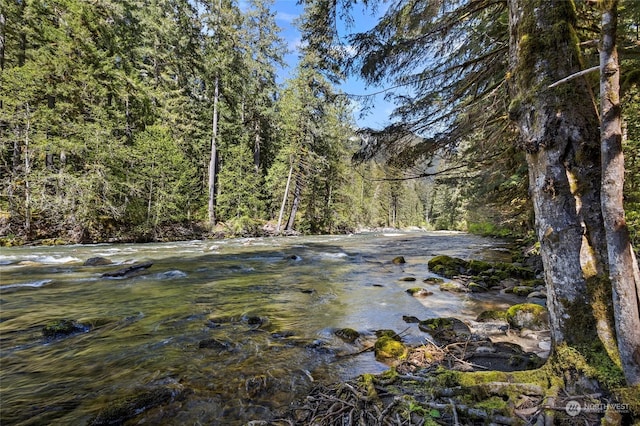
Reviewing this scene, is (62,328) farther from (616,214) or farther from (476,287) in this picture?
(476,287)

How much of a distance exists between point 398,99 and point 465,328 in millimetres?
4221

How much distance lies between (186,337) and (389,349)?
3050 mm

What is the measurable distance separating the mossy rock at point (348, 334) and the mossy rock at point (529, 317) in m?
2.65

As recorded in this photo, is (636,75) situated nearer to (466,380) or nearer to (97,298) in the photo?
(466,380)

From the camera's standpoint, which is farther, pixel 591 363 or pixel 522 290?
pixel 522 290

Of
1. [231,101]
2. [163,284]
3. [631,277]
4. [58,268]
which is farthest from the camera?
[231,101]

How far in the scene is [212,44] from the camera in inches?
990

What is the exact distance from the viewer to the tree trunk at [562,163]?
2.18m

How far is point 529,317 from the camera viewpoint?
4.98m

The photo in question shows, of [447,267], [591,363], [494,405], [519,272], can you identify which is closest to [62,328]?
[494,405]

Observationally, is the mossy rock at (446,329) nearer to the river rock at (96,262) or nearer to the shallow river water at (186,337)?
the shallow river water at (186,337)

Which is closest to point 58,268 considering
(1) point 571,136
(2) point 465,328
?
(2) point 465,328

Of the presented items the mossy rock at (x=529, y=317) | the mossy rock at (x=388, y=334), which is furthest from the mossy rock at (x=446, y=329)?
the mossy rock at (x=529, y=317)

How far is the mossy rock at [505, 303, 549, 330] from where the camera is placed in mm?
4875
